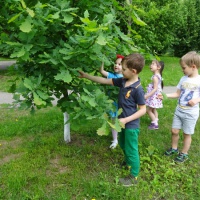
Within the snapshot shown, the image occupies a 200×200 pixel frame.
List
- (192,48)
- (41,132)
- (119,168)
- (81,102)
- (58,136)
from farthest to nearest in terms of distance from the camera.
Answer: (192,48) → (41,132) → (58,136) → (119,168) → (81,102)

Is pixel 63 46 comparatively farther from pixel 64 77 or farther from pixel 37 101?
pixel 37 101

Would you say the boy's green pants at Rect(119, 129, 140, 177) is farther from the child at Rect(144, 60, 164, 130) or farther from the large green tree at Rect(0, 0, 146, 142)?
the child at Rect(144, 60, 164, 130)

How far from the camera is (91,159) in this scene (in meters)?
3.56

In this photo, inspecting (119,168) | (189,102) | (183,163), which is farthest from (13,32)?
(183,163)

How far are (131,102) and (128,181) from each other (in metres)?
0.97

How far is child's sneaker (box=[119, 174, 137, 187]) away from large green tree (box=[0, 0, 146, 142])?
103 centimetres

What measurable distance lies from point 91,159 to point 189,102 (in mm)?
1550

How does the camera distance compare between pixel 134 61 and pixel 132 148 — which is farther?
pixel 132 148

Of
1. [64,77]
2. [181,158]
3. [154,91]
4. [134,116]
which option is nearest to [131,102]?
[134,116]

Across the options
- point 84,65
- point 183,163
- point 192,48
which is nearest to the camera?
point 84,65

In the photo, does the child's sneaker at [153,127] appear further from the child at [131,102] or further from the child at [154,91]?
the child at [131,102]

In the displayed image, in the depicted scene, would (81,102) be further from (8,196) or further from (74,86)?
(8,196)

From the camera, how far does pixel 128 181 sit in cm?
305

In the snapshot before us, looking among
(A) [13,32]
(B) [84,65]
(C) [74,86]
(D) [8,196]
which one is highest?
(A) [13,32]
